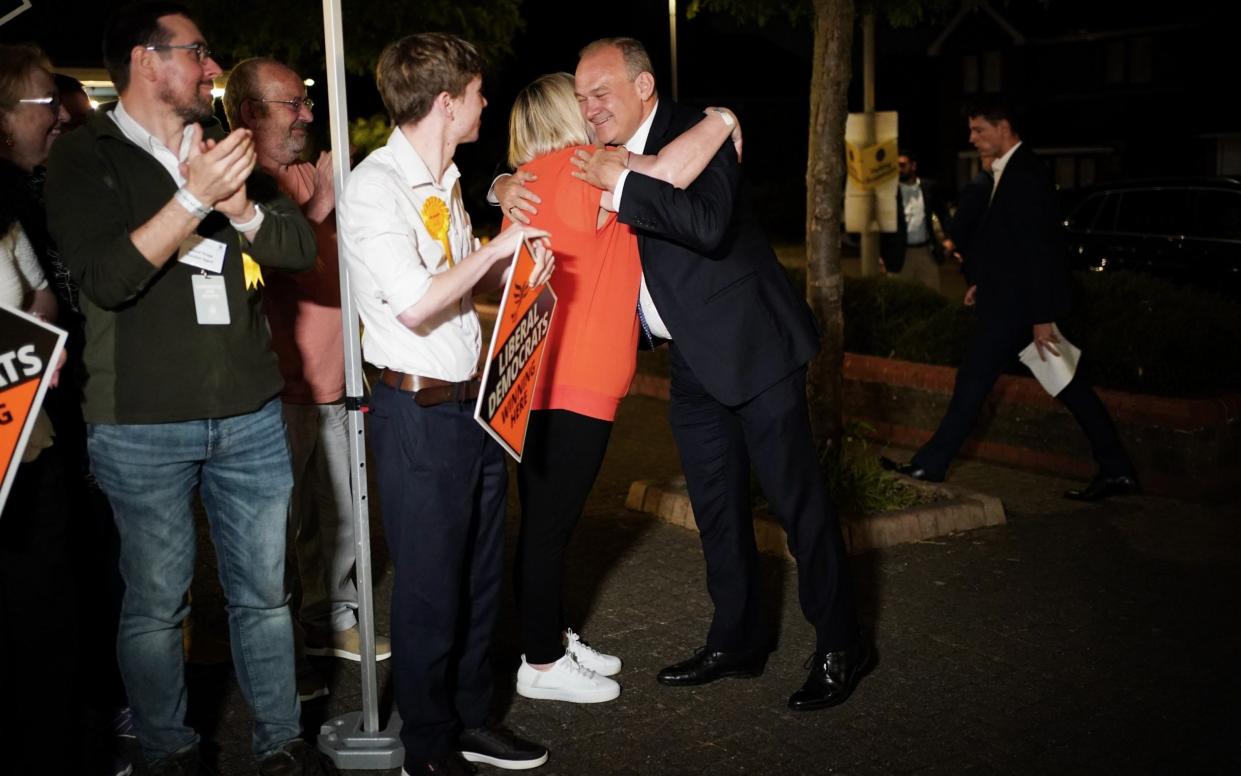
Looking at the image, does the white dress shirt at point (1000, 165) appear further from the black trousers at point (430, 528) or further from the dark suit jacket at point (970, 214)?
→ the black trousers at point (430, 528)

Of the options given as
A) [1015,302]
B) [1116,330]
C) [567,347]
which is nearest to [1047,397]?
[1116,330]

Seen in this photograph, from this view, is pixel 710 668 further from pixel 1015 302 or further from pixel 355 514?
pixel 1015 302

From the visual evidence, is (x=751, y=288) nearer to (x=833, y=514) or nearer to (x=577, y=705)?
(x=833, y=514)

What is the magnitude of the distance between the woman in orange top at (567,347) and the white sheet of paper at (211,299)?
1027 mm

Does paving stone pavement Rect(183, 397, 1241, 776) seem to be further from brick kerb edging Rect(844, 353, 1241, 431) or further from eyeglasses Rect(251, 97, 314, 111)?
eyeglasses Rect(251, 97, 314, 111)

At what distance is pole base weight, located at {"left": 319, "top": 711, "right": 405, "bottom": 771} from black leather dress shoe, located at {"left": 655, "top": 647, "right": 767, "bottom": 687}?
1.03 meters

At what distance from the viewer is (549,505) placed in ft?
14.5

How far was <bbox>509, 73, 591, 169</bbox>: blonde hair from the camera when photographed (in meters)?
4.12

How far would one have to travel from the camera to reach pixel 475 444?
3.80m

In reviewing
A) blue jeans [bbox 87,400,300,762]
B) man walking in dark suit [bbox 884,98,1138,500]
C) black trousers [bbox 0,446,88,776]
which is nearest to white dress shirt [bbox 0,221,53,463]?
black trousers [bbox 0,446,88,776]

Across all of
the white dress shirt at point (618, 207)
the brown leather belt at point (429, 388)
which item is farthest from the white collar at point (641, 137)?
the brown leather belt at point (429, 388)

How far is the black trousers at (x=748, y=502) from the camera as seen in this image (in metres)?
4.43

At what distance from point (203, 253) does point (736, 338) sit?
1732 mm

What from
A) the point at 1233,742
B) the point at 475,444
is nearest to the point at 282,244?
the point at 475,444
